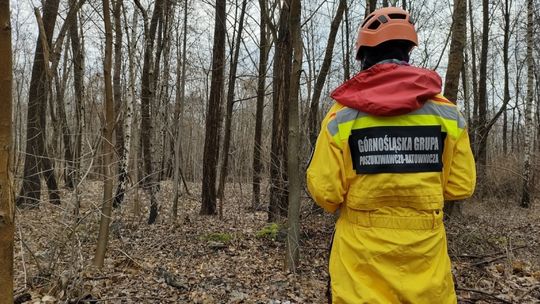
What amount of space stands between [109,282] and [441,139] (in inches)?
178

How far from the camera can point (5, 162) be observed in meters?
2.30

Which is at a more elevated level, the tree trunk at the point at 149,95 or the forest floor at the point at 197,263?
the tree trunk at the point at 149,95

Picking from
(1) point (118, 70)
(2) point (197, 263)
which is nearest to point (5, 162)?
(2) point (197, 263)

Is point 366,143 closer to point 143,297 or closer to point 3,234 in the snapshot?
point 3,234

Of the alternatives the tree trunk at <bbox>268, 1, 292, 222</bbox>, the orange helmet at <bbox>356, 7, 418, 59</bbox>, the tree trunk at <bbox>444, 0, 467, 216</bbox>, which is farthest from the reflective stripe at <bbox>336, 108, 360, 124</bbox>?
the tree trunk at <bbox>444, 0, 467, 216</bbox>

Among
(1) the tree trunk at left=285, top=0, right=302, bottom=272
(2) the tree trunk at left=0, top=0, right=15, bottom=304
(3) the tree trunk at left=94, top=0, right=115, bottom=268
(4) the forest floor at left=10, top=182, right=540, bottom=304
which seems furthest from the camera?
(1) the tree trunk at left=285, top=0, right=302, bottom=272

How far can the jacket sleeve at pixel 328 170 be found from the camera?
1.92 meters

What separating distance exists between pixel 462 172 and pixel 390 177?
0.42m

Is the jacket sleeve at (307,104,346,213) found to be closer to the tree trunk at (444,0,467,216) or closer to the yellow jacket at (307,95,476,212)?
the yellow jacket at (307,95,476,212)

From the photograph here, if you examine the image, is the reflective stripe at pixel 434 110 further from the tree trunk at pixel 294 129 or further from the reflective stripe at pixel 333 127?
the tree trunk at pixel 294 129

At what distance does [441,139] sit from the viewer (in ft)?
6.37

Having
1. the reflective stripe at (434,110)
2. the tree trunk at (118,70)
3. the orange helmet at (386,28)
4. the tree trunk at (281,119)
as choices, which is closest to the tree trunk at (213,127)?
the tree trunk at (118,70)

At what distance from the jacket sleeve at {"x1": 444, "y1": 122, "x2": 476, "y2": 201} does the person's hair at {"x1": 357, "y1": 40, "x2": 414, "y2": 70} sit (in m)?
0.46

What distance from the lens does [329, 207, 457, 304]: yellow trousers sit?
1853mm
